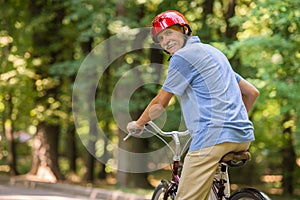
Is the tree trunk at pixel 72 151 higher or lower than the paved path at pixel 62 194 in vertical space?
lower

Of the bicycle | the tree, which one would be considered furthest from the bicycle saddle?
the tree

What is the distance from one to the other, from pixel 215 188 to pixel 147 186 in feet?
42.1

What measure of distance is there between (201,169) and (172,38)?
89cm

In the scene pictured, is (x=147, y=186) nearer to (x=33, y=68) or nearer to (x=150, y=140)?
(x=150, y=140)

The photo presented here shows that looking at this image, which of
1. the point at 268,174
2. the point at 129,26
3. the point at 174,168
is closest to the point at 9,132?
the point at 129,26

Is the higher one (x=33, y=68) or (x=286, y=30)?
(x=286, y=30)

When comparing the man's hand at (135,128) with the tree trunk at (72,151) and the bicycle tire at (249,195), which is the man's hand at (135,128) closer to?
the bicycle tire at (249,195)

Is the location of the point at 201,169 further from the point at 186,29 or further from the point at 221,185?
the point at 186,29

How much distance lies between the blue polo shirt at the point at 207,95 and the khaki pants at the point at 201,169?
48mm

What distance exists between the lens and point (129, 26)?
45.7ft

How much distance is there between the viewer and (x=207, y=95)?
4.18 meters

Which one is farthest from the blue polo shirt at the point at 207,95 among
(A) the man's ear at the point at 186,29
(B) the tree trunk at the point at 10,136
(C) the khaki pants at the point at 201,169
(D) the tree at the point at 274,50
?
(B) the tree trunk at the point at 10,136

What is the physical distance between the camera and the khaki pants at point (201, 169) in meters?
4.23

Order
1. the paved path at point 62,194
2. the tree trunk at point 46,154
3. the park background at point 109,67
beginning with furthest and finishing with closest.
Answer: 1. the tree trunk at point 46,154
2. the paved path at point 62,194
3. the park background at point 109,67
